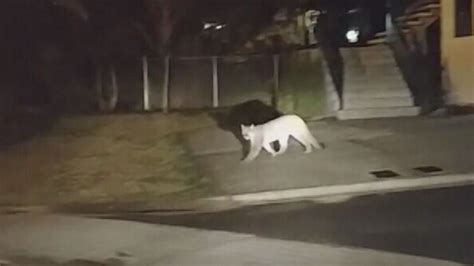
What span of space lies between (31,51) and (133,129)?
21 centimetres

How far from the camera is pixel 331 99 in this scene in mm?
1307

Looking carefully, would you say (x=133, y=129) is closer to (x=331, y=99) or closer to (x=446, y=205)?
(x=331, y=99)

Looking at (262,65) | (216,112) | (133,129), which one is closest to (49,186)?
(133,129)

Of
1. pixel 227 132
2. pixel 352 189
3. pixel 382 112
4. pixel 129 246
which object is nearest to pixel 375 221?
pixel 352 189

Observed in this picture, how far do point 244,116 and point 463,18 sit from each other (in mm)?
420

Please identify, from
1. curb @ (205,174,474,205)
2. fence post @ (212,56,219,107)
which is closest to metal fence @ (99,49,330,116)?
fence post @ (212,56,219,107)

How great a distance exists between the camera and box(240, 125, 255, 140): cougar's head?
4.27 ft

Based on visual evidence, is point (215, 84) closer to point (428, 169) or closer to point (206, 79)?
point (206, 79)

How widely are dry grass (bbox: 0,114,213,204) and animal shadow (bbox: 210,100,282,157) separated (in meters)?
0.03

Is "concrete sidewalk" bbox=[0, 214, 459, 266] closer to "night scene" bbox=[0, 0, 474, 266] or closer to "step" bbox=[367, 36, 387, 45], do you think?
"night scene" bbox=[0, 0, 474, 266]

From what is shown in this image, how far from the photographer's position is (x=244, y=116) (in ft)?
4.32

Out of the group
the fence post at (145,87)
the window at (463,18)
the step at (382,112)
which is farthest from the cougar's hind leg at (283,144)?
the window at (463,18)

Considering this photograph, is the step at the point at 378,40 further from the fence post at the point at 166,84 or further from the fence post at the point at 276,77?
the fence post at the point at 166,84

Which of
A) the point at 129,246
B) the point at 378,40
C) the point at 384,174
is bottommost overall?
the point at 129,246
